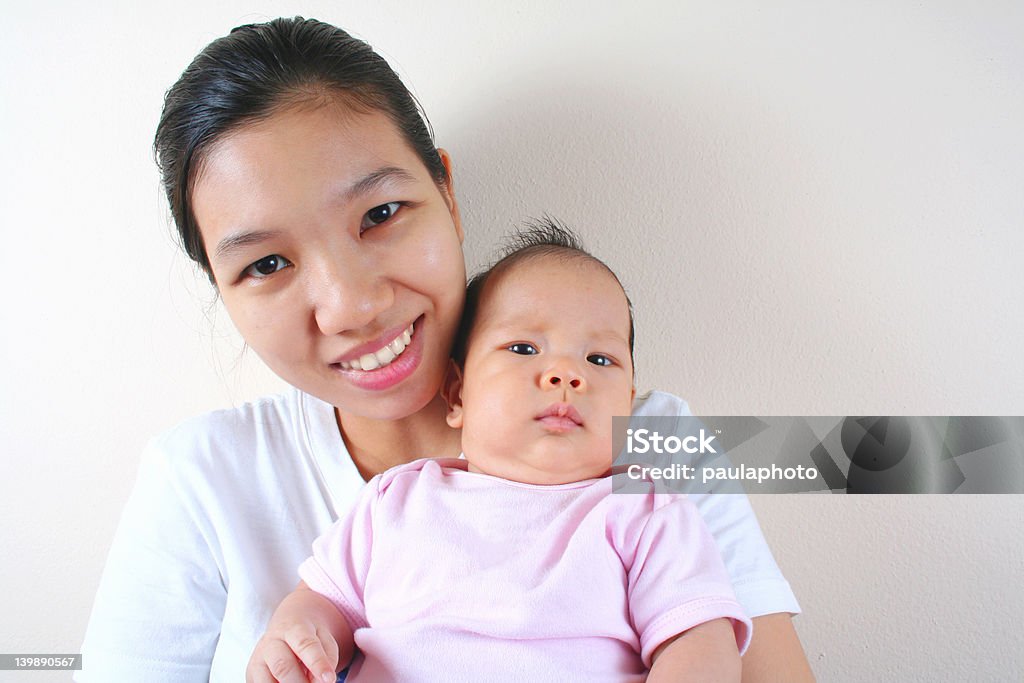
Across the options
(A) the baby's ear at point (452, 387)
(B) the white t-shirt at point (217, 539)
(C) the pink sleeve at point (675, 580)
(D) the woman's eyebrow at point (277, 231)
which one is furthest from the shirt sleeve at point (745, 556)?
(D) the woman's eyebrow at point (277, 231)

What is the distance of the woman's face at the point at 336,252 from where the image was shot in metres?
1.07

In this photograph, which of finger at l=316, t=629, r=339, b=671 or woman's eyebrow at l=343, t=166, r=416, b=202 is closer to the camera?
finger at l=316, t=629, r=339, b=671

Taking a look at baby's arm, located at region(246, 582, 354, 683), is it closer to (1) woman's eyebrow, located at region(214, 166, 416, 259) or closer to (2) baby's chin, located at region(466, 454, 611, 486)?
(2) baby's chin, located at region(466, 454, 611, 486)

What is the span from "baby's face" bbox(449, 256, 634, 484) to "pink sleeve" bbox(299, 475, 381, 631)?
0.16m

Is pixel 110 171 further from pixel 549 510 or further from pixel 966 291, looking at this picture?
pixel 966 291

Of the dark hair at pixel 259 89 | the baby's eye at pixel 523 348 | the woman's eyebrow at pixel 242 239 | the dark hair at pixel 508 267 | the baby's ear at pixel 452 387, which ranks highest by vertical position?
the dark hair at pixel 259 89

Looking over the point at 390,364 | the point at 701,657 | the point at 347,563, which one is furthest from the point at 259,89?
the point at 701,657

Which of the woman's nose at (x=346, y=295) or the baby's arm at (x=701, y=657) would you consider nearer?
the baby's arm at (x=701, y=657)

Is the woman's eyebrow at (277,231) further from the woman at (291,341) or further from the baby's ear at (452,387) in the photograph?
the baby's ear at (452,387)

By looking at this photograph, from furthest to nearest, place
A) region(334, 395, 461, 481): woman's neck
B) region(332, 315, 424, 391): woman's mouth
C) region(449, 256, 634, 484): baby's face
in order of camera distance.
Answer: region(334, 395, 461, 481): woman's neck → region(332, 315, 424, 391): woman's mouth → region(449, 256, 634, 484): baby's face

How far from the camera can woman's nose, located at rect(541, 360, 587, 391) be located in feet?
3.47

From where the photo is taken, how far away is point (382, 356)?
1.16m

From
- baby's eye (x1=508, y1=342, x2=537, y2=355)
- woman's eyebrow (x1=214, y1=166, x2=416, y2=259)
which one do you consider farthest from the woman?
baby's eye (x1=508, y1=342, x2=537, y2=355)

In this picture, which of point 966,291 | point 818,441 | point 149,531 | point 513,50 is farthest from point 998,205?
point 149,531
